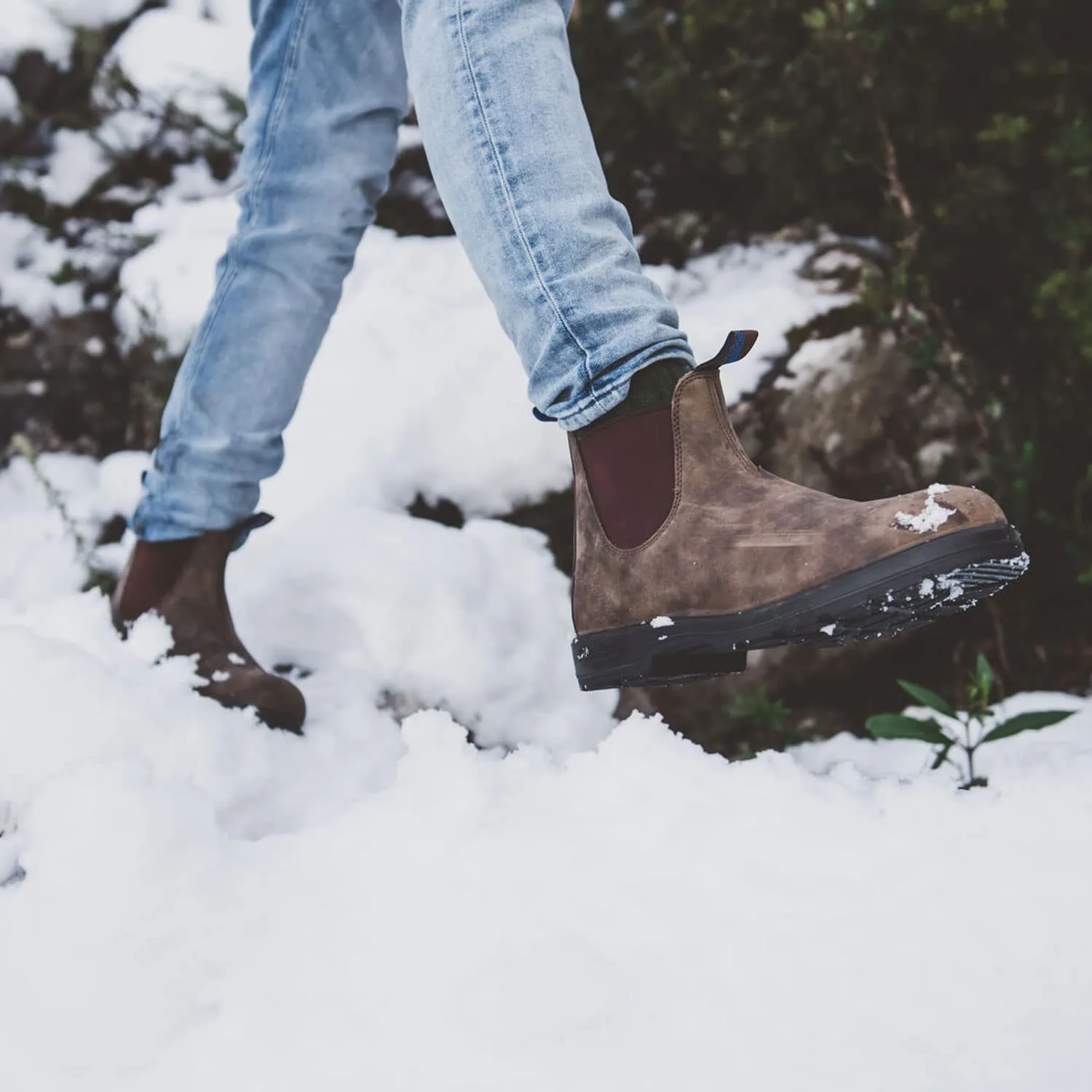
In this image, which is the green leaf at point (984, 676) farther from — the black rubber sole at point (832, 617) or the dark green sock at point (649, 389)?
the dark green sock at point (649, 389)

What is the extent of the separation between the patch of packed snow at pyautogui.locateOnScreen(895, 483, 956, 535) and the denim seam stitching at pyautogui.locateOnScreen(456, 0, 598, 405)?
316mm

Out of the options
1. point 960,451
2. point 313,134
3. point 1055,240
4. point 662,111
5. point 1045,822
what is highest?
point 313,134

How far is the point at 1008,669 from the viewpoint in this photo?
1.76 meters

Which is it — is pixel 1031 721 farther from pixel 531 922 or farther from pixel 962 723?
pixel 531 922

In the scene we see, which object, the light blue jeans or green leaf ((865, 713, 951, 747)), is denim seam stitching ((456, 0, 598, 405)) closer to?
the light blue jeans

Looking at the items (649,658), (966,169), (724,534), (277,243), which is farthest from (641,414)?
(966,169)

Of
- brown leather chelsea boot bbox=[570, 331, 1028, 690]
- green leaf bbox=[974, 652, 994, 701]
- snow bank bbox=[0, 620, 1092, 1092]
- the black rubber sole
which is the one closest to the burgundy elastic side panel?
brown leather chelsea boot bbox=[570, 331, 1028, 690]

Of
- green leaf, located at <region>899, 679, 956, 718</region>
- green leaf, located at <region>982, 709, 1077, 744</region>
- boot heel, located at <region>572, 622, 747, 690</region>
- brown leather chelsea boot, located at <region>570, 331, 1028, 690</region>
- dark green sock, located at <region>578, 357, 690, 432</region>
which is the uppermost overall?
dark green sock, located at <region>578, 357, 690, 432</region>

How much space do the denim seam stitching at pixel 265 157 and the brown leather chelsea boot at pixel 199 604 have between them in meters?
0.19

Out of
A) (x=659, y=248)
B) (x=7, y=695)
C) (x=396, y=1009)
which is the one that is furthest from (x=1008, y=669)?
(x=7, y=695)

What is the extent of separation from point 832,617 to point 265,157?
2.99 ft

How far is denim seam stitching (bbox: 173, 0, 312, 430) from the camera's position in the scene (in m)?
1.21

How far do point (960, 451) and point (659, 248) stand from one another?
0.91 m

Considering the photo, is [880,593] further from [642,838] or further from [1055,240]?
[1055,240]
